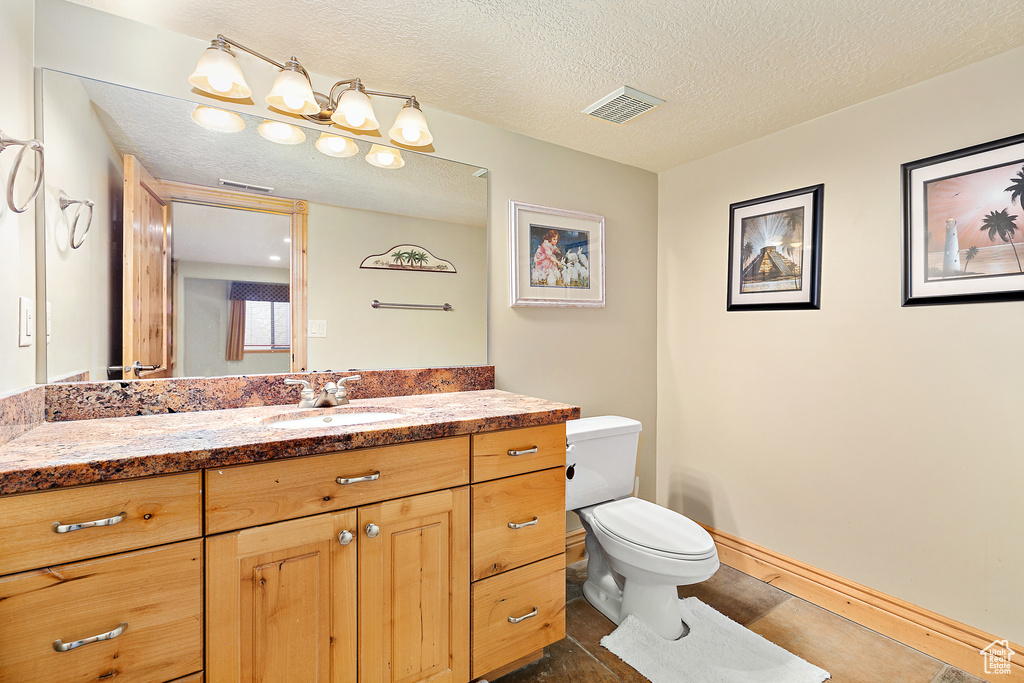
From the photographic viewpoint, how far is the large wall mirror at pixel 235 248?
1394mm

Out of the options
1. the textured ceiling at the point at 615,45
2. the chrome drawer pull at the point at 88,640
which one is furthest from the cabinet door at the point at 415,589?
Answer: the textured ceiling at the point at 615,45

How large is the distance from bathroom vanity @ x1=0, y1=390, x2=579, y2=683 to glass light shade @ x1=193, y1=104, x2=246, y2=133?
0.99 m

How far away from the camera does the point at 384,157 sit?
1914 millimetres

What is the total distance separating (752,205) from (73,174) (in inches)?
109

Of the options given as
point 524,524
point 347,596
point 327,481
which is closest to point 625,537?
point 524,524

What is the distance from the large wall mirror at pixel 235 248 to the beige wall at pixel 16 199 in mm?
57

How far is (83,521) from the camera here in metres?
0.93

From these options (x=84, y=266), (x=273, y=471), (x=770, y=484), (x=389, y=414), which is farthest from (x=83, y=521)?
(x=770, y=484)

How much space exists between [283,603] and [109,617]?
34cm

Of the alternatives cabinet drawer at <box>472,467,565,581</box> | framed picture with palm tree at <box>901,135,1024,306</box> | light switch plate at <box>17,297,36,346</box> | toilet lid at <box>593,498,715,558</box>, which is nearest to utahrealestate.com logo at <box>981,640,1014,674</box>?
toilet lid at <box>593,498,715,558</box>

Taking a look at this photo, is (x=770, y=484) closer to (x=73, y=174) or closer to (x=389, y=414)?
(x=389, y=414)

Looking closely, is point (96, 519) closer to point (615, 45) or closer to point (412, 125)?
point (412, 125)

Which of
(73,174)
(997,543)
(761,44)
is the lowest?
(997,543)

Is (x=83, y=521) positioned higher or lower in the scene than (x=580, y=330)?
lower
